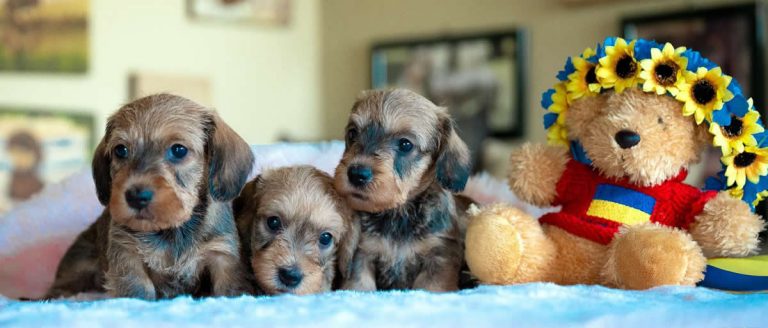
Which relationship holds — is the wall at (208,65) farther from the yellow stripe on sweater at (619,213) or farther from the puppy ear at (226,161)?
the yellow stripe on sweater at (619,213)

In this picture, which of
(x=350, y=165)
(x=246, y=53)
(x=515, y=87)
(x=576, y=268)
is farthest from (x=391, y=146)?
(x=246, y=53)

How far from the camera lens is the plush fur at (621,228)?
180 centimetres

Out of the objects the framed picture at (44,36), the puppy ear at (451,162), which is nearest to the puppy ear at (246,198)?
the puppy ear at (451,162)

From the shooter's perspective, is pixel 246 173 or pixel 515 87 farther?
pixel 515 87

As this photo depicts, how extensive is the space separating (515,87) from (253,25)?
8.53 feet

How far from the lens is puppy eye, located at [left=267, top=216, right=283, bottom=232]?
1.84 metres

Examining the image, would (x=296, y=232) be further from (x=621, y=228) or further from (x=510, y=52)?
(x=510, y=52)

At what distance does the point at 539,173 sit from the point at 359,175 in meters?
0.52

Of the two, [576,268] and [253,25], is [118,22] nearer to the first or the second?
[253,25]

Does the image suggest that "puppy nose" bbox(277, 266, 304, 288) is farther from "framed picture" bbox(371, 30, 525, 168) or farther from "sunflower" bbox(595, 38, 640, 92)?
"framed picture" bbox(371, 30, 525, 168)

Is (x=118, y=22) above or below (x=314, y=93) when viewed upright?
above

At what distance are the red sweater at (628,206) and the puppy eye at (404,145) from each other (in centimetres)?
43

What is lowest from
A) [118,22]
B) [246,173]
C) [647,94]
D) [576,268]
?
[576,268]

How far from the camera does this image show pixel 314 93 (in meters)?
8.12
